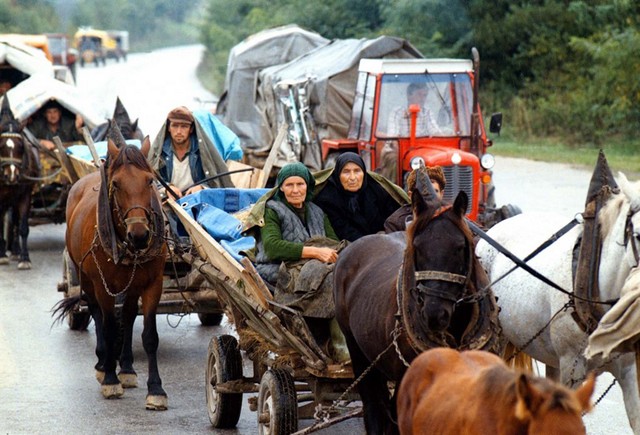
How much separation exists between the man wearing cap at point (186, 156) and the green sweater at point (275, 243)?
3277mm

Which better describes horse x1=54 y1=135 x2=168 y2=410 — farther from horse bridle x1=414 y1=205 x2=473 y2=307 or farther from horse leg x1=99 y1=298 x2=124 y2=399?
horse bridle x1=414 y1=205 x2=473 y2=307

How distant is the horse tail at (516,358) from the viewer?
7906mm

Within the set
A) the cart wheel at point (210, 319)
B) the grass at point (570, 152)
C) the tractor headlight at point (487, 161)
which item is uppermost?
the tractor headlight at point (487, 161)

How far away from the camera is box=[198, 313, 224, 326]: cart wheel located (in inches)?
493

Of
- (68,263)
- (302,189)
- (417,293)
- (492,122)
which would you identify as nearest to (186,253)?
(302,189)

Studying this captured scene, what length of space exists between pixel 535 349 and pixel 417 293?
157 cm

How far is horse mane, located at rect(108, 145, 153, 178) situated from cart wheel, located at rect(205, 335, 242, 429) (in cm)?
143

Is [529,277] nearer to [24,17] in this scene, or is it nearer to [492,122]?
[492,122]

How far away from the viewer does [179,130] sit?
1109 cm

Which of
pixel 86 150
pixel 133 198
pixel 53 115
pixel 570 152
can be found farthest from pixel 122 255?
pixel 570 152

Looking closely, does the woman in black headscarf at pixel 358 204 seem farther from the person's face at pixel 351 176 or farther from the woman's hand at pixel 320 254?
the woman's hand at pixel 320 254

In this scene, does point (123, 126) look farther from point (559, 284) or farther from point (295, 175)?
point (559, 284)

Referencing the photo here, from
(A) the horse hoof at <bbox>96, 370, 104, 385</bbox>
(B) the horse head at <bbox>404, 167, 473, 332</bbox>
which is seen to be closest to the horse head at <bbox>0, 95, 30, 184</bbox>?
(A) the horse hoof at <bbox>96, 370, 104, 385</bbox>

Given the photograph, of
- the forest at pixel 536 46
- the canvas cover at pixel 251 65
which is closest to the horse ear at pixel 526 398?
the canvas cover at pixel 251 65
